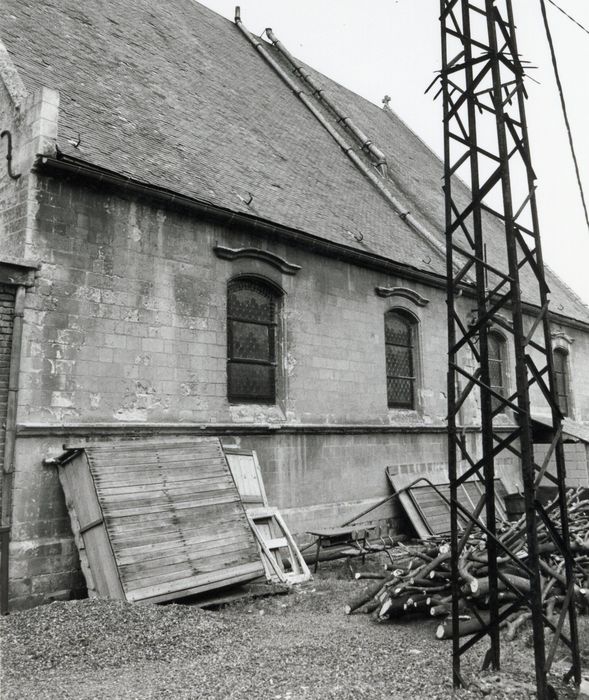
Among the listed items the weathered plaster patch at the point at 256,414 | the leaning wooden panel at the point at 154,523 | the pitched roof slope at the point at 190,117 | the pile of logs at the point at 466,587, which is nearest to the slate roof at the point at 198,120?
the pitched roof slope at the point at 190,117

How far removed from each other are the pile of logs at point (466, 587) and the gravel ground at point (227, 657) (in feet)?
0.63

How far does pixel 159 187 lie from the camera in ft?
31.5

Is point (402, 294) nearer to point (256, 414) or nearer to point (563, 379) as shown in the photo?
point (256, 414)

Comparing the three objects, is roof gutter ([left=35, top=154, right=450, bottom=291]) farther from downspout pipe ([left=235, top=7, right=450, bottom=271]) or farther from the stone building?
downspout pipe ([left=235, top=7, right=450, bottom=271])

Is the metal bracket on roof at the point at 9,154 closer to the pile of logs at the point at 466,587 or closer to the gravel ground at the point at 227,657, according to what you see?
the gravel ground at the point at 227,657

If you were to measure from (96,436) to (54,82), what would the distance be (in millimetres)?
6046

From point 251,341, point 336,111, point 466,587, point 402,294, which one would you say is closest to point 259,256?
point 251,341

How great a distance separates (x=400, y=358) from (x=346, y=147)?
270 inches

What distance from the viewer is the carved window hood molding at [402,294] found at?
1333 cm

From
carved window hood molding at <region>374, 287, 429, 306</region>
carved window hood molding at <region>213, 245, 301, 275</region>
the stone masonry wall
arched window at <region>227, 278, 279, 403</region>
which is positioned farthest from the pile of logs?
carved window hood molding at <region>374, 287, 429, 306</region>

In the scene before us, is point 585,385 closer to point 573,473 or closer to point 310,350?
point 573,473

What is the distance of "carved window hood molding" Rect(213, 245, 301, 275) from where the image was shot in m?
10.6

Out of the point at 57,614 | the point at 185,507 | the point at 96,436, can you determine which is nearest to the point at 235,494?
the point at 185,507

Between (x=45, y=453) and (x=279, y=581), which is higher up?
(x=45, y=453)
